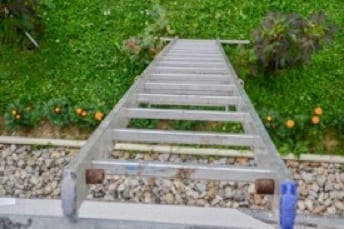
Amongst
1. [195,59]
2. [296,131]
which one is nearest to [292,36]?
[296,131]

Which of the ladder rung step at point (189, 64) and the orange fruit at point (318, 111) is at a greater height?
the ladder rung step at point (189, 64)

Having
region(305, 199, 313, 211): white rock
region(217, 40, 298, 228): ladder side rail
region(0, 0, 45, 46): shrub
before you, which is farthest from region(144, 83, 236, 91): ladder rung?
region(0, 0, 45, 46): shrub

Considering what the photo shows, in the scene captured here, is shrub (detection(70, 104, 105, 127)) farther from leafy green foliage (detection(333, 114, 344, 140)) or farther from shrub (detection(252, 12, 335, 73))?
leafy green foliage (detection(333, 114, 344, 140))

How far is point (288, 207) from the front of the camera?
1.01 metres

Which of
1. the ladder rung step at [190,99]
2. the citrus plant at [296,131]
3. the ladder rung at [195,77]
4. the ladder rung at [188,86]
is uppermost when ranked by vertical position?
the ladder rung at [195,77]

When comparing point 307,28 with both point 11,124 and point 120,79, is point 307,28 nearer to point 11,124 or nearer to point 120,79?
point 120,79

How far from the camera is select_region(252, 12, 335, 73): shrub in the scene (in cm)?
398

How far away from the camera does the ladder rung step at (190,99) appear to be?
2385mm

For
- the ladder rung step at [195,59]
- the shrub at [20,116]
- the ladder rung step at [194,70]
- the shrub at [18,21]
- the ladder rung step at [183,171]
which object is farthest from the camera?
the shrub at [18,21]

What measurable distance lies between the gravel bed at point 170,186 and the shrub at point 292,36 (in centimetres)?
86

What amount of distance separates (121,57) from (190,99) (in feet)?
8.13

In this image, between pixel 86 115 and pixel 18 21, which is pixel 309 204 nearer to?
pixel 86 115

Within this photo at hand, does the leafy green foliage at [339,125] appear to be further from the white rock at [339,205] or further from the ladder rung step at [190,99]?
the ladder rung step at [190,99]

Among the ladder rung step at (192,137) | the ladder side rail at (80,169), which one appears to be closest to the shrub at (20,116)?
the ladder side rail at (80,169)
